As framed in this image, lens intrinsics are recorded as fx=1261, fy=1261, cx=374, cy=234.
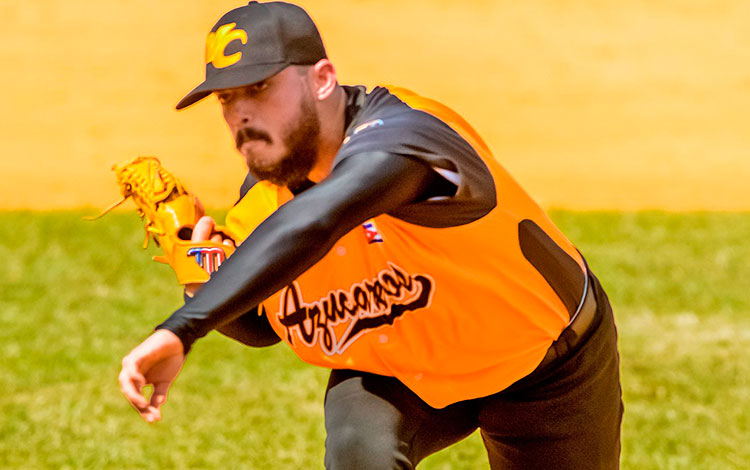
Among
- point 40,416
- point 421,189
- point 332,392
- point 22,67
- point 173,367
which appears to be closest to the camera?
point 173,367

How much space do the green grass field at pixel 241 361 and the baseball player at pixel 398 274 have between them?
82.3 inches

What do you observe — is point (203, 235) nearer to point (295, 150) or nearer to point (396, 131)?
point (295, 150)

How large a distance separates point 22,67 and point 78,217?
4469mm

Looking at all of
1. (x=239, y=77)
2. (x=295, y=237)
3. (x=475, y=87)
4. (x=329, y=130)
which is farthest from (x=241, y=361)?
(x=475, y=87)

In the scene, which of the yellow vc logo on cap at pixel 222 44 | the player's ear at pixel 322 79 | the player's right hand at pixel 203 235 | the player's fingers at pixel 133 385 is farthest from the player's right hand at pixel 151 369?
the player's right hand at pixel 203 235

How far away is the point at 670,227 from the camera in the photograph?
1025 cm

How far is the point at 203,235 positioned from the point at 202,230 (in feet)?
0.08

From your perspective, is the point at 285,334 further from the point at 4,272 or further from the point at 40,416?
the point at 4,272

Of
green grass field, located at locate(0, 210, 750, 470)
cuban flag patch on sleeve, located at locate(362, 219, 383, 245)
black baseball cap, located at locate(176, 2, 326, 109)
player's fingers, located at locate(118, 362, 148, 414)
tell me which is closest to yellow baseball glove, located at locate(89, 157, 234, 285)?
cuban flag patch on sleeve, located at locate(362, 219, 383, 245)

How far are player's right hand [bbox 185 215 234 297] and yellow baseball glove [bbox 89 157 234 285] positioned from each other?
0.03 meters

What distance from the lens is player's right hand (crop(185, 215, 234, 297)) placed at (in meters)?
4.16

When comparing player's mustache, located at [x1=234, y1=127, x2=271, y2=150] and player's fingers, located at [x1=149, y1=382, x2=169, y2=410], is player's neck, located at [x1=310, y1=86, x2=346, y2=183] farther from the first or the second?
player's fingers, located at [x1=149, y1=382, x2=169, y2=410]

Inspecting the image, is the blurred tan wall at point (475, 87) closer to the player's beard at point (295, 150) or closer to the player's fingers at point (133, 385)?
the player's beard at point (295, 150)

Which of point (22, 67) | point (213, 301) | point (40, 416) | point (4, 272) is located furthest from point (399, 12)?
point (213, 301)
